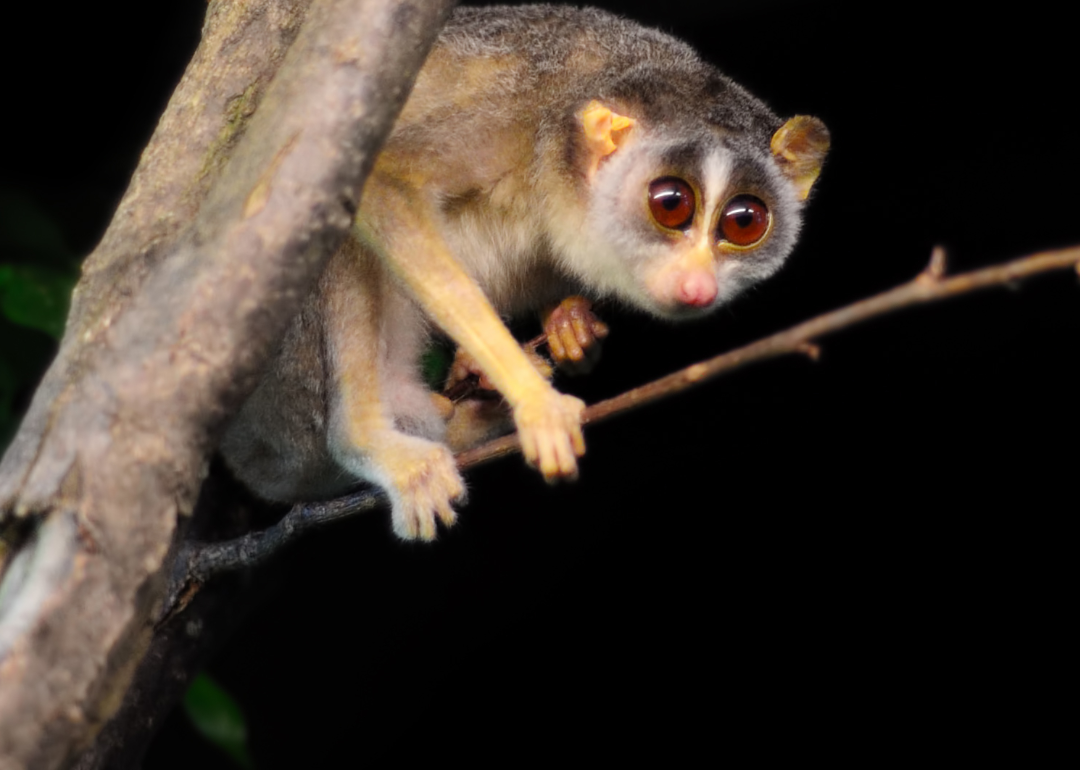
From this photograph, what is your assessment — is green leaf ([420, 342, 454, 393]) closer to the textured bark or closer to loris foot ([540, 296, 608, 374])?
loris foot ([540, 296, 608, 374])

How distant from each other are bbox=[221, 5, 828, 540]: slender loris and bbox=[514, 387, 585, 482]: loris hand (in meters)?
0.19

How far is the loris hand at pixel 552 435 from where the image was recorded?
189 centimetres

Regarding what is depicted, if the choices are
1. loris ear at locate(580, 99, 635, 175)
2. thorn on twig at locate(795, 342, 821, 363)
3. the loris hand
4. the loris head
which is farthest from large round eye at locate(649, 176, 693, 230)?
thorn on twig at locate(795, 342, 821, 363)

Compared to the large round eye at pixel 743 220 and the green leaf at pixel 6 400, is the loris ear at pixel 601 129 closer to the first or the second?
the large round eye at pixel 743 220

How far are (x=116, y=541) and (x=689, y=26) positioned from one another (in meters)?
2.85

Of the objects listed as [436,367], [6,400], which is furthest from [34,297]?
[436,367]

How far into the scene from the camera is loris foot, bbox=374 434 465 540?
7.07ft

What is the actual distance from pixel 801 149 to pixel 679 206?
412 mm

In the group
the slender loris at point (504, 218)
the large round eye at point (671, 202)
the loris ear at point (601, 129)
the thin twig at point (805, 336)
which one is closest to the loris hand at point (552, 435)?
the thin twig at point (805, 336)

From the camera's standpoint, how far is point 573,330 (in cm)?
266

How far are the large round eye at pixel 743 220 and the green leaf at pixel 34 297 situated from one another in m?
1.44

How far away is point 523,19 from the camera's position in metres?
2.59

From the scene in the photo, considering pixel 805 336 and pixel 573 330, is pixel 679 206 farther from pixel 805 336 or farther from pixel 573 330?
pixel 805 336

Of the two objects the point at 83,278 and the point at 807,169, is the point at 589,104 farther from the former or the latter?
the point at 83,278
